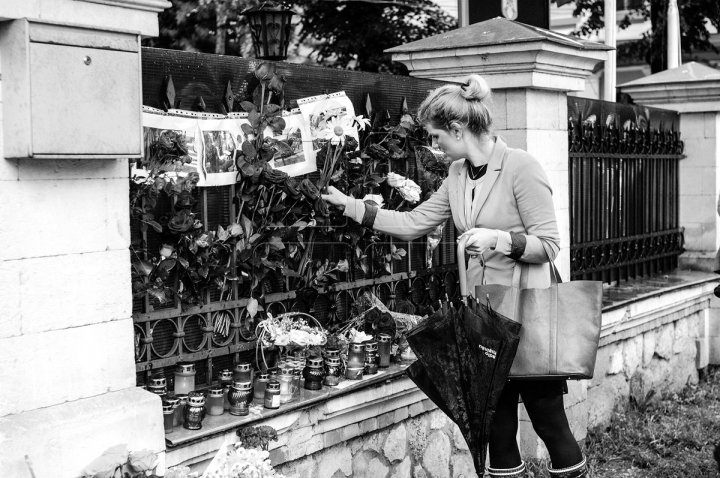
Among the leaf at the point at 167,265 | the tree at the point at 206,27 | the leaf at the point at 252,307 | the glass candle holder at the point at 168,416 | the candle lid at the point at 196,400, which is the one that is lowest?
the glass candle holder at the point at 168,416

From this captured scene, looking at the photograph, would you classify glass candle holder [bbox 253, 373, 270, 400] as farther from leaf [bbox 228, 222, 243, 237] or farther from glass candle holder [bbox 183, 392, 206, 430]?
leaf [bbox 228, 222, 243, 237]

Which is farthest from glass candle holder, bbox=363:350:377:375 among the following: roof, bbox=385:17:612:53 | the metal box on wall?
the metal box on wall

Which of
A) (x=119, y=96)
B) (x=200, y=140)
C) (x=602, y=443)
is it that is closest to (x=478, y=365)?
(x=200, y=140)

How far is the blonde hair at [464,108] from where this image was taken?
3.67 meters

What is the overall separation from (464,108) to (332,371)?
1280 millimetres

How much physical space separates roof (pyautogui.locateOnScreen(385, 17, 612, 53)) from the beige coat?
4.39 ft

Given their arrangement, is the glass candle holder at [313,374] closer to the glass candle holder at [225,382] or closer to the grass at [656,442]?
the glass candle holder at [225,382]

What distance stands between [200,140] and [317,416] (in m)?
1.24

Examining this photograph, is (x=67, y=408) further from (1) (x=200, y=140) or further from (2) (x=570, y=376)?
(2) (x=570, y=376)

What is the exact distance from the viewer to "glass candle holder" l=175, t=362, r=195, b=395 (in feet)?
11.6

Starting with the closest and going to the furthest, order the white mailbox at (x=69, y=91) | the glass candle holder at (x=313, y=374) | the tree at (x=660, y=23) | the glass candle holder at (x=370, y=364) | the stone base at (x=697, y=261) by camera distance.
A: the white mailbox at (x=69, y=91), the glass candle holder at (x=313, y=374), the glass candle holder at (x=370, y=364), the stone base at (x=697, y=261), the tree at (x=660, y=23)

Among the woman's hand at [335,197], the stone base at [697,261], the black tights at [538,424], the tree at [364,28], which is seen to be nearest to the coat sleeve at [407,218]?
the woman's hand at [335,197]

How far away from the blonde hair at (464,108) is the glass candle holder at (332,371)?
1138 mm

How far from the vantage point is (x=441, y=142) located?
3.75 m
